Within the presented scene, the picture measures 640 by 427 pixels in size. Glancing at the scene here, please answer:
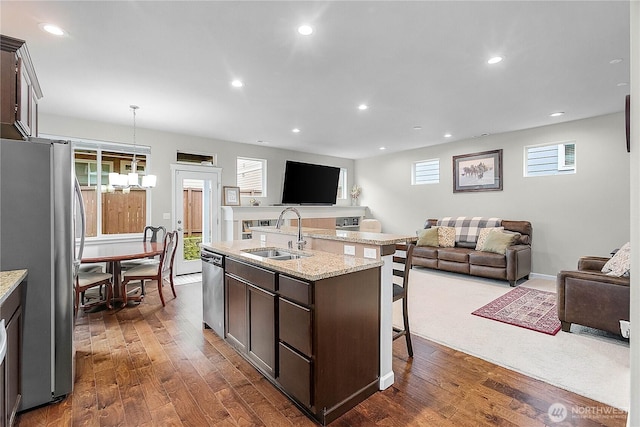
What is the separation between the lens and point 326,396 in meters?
1.87

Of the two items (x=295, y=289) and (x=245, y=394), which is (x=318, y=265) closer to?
(x=295, y=289)

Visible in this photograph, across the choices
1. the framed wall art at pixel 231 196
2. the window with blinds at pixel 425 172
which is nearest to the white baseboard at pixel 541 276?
the window with blinds at pixel 425 172

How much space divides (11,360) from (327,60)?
9.96ft

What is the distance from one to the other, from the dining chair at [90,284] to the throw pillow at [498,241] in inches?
218

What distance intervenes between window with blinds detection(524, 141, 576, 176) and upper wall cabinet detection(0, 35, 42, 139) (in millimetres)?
6559

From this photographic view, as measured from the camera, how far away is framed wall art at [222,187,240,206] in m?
6.15

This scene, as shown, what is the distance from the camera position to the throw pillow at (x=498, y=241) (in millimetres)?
5020

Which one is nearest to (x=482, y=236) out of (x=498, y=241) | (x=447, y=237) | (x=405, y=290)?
(x=498, y=241)

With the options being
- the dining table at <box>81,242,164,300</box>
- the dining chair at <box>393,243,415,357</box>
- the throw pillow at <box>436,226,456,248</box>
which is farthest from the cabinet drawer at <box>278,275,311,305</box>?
the throw pillow at <box>436,226,456,248</box>

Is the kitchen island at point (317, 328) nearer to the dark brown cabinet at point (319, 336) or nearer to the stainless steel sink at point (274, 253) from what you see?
the dark brown cabinet at point (319, 336)

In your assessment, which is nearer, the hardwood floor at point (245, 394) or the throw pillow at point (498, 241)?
the hardwood floor at point (245, 394)

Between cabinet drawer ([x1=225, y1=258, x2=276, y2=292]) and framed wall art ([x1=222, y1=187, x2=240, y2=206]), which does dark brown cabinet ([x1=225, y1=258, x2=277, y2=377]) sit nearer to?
cabinet drawer ([x1=225, y1=258, x2=276, y2=292])

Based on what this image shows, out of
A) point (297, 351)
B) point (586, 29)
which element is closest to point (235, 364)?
point (297, 351)

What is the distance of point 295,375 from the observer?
1.96m
